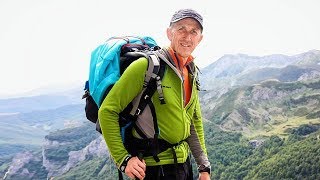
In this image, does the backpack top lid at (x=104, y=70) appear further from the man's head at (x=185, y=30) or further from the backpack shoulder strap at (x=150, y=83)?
the man's head at (x=185, y=30)

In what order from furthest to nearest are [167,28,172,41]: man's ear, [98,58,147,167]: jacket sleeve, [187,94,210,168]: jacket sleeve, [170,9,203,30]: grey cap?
1. [187,94,210,168]: jacket sleeve
2. [167,28,172,41]: man's ear
3. [170,9,203,30]: grey cap
4. [98,58,147,167]: jacket sleeve

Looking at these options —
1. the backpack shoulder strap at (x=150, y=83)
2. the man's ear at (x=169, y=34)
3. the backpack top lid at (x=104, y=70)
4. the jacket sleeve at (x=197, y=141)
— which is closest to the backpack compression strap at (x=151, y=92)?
the backpack shoulder strap at (x=150, y=83)

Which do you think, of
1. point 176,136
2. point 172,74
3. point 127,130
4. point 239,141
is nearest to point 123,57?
point 172,74

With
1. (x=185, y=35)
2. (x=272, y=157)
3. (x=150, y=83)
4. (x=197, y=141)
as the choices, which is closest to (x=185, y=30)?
(x=185, y=35)

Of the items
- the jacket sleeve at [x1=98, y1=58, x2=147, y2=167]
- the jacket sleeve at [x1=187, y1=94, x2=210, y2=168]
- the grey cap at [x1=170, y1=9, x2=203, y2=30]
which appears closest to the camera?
the jacket sleeve at [x1=98, y1=58, x2=147, y2=167]

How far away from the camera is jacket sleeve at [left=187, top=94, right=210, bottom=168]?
13.6ft

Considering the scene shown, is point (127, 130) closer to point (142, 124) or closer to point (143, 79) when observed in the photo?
point (142, 124)

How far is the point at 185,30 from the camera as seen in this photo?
351 centimetres

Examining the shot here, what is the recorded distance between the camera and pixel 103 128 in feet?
10.2

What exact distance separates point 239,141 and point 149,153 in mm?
200547

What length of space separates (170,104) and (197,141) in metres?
1.01

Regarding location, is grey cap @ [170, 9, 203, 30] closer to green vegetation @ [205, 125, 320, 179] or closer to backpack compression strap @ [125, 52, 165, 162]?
backpack compression strap @ [125, 52, 165, 162]

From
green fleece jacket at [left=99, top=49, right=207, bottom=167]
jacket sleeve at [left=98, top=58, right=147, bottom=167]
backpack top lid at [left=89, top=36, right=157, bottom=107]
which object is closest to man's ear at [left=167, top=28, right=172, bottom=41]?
green fleece jacket at [left=99, top=49, right=207, bottom=167]

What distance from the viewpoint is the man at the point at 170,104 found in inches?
121
